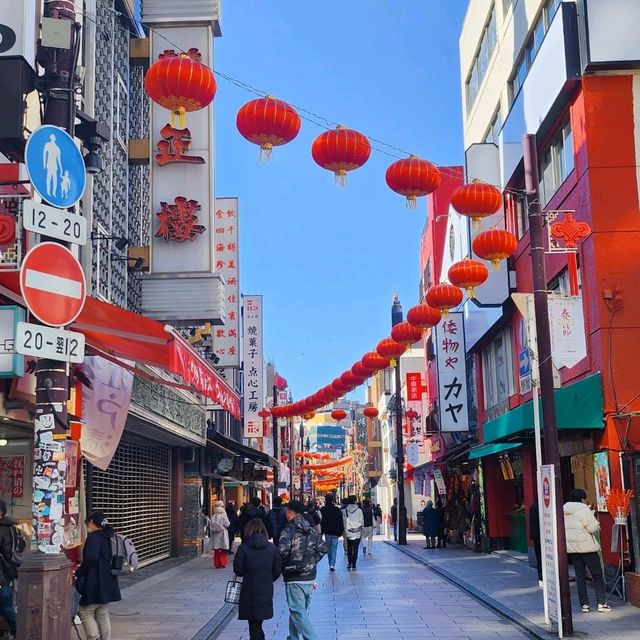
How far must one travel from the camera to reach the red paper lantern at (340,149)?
11.7m

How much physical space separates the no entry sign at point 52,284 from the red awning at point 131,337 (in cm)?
259

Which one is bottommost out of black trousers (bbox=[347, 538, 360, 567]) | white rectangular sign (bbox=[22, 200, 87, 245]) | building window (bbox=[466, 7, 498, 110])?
black trousers (bbox=[347, 538, 360, 567])

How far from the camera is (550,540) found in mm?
11922

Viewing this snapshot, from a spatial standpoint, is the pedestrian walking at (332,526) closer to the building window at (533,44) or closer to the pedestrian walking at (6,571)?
the building window at (533,44)

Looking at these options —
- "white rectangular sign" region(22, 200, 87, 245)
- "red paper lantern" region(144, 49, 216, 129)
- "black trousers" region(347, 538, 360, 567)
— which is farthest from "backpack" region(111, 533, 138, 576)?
"black trousers" region(347, 538, 360, 567)

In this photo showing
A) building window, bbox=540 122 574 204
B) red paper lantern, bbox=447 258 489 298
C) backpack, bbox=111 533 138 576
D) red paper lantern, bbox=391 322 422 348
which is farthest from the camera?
red paper lantern, bbox=391 322 422 348

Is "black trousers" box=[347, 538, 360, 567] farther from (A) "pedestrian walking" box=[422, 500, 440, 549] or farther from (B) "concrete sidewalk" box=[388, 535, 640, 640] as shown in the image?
(A) "pedestrian walking" box=[422, 500, 440, 549]

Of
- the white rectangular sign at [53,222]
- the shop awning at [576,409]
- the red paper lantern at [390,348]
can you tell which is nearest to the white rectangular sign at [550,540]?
the shop awning at [576,409]

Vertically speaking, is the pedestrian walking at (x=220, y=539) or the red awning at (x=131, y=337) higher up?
the red awning at (x=131, y=337)

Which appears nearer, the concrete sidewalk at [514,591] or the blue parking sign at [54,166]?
the blue parking sign at [54,166]

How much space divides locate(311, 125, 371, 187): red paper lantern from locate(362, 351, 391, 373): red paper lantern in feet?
43.8

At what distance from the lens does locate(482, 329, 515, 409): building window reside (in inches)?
969

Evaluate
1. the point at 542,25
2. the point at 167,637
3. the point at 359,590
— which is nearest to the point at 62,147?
the point at 167,637

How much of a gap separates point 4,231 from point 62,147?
3122 millimetres
